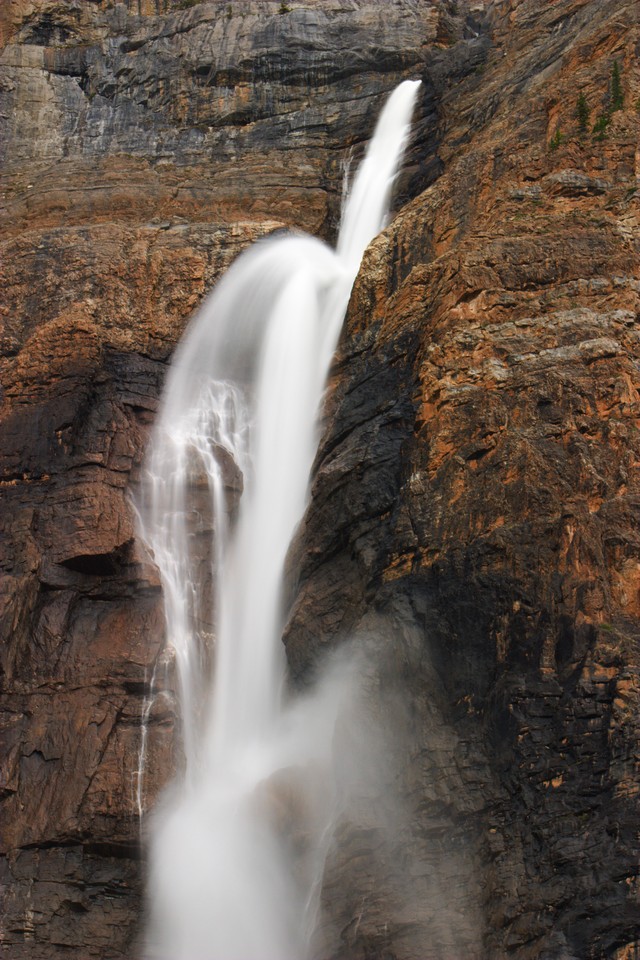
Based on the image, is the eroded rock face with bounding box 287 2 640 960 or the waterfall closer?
the eroded rock face with bounding box 287 2 640 960

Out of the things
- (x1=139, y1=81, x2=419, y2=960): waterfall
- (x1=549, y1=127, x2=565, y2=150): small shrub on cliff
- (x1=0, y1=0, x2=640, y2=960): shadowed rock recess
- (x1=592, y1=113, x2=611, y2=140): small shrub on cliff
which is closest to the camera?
(x1=0, y1=0, x2=640, y2=960): shadowed rock recess

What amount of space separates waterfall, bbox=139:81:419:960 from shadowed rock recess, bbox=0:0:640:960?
692mm

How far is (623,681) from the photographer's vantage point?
601 inches

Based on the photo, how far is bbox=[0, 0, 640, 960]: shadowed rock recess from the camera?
15359 mm

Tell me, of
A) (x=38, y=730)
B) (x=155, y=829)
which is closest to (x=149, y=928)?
(x=155, y=829)

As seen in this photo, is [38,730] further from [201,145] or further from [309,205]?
[201,145]

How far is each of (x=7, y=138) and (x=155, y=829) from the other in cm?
2360

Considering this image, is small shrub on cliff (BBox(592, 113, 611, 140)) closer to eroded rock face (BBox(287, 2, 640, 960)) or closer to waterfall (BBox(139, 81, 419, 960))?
eroded rock face (BBox(287, 2, 640, 960))

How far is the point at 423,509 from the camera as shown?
18.2 metres

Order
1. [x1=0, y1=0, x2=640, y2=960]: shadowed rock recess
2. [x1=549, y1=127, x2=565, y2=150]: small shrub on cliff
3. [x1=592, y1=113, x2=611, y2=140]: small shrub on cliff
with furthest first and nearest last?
1. [x1=549, y1=127, x2=565, y2=150]: small shrub on cliff
2. [x1=592, y1=113, x2=611, y2=140]: small shrub on cliff
3. [x1=0, y1=0, x2=640, y2=960]: shadowed rock recess

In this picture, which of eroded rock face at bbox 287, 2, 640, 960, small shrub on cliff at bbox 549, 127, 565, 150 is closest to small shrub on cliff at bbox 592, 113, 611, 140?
eroded rock face at bbox 287, 2, 640, 960

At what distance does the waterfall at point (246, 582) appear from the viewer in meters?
17.5

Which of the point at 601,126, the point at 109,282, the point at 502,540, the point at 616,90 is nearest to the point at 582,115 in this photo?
the point at 601,126

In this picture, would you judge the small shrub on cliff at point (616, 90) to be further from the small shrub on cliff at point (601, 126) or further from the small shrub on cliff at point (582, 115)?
the small shrub on cliff at point (582, 115)
